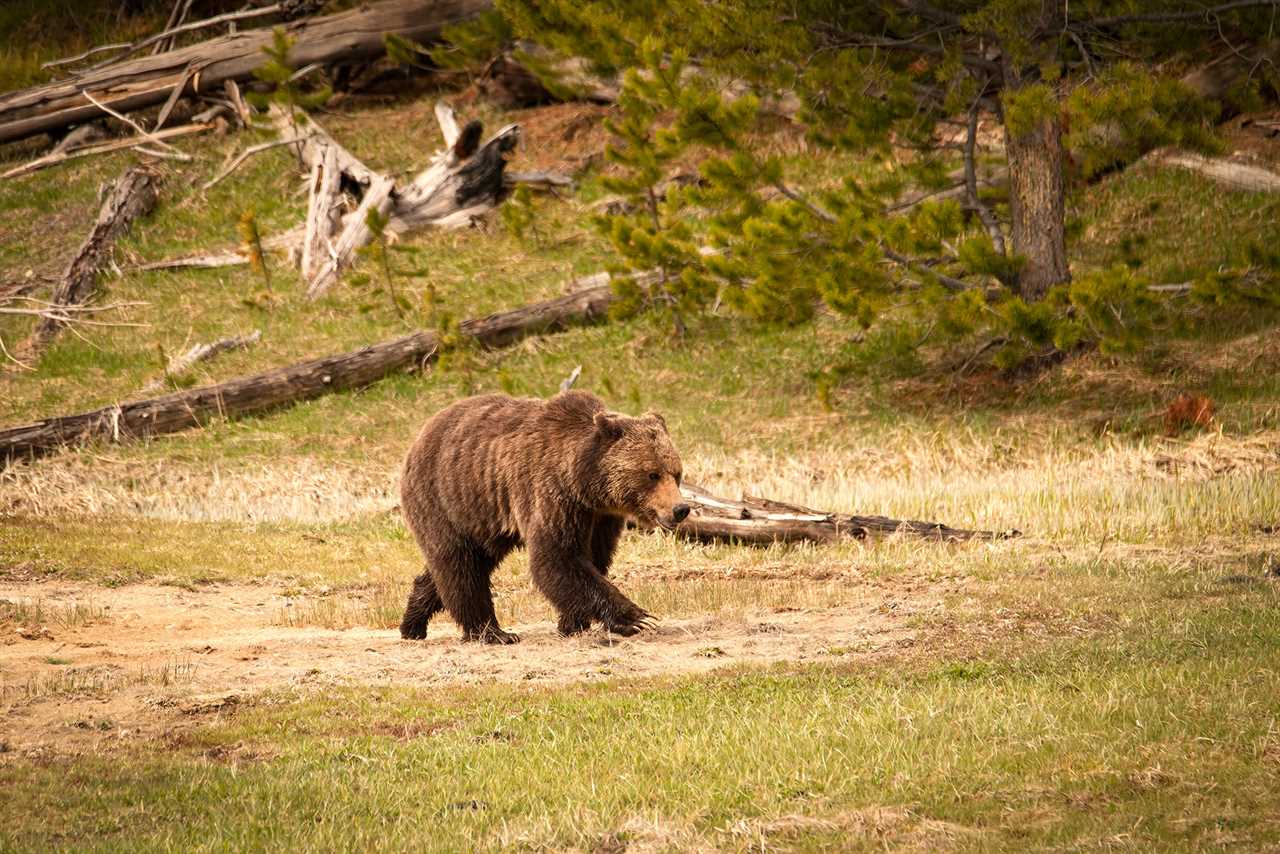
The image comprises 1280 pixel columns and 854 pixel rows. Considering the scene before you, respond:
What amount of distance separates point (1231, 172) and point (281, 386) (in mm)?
15336

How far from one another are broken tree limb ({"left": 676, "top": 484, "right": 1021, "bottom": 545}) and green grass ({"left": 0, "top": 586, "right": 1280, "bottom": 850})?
492cm

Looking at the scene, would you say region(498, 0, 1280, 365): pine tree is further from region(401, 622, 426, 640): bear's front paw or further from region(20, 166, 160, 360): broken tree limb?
region(20, 166, 160, 360): broken tree limb

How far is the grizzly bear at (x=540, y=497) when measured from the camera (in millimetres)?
9258

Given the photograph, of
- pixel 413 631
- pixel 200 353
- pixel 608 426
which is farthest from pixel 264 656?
pixel 200 353

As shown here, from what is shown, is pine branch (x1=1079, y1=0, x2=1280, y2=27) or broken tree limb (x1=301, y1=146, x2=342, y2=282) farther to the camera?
broken tree limb (x1=301, y1=146, x2=342, y2=282)

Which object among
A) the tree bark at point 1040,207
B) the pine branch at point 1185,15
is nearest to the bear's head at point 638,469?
the tree bark at point 1040,207

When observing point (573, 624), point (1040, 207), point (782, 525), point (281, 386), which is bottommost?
point (573, 624)

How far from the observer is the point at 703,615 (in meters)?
10.9

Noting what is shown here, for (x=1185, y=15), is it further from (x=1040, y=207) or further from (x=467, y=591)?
(x=467, y=591)

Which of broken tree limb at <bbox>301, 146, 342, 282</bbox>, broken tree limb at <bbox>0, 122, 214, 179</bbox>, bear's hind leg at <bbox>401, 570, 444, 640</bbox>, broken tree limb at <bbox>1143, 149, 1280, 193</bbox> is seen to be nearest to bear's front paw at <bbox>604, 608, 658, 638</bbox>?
bear's hind leg at <bbox>401, 570, 444, 640</bbox>

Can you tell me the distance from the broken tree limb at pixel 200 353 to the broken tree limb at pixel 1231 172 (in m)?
15.7

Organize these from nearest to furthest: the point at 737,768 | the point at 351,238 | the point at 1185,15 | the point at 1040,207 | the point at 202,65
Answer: the point at 737,768 → the point at 1185,15 → the point at 1040,207 → the point at 351,238 → the point at 202,65

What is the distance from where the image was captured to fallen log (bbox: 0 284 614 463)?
1991cm

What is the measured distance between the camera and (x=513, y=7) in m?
23.6
